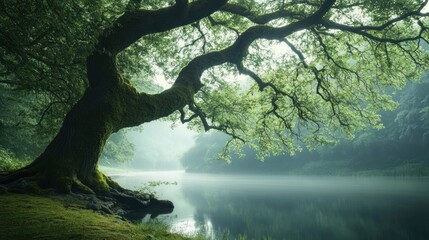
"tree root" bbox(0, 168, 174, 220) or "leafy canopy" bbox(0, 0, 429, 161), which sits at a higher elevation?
"leafy canopy" bbox(0, 0, 429, 161)

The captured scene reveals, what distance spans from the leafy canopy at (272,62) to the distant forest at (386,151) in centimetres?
2380

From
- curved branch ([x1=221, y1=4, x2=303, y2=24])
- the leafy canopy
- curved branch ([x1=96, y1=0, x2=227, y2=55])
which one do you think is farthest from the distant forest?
curved branch ([x1=96, y1=0, x2=227, y2=55])

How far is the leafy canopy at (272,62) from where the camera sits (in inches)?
455

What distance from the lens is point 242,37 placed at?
47.0ft

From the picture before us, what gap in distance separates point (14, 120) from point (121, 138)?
2468cm

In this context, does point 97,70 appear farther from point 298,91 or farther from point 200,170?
point 200,170

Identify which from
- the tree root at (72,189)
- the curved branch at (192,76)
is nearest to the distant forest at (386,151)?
the curved branch at (192,76)

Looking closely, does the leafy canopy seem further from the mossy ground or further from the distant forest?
the distant forest

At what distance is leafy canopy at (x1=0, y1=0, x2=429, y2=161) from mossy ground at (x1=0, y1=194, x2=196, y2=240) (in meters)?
4.23

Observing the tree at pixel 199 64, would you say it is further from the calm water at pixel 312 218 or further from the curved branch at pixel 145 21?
the calm water at pixel 312 218

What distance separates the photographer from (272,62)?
20.1 meters

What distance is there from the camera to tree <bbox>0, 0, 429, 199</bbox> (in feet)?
32.3

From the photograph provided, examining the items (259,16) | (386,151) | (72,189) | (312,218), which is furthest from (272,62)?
(386,151)

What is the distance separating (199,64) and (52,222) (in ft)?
31.6
